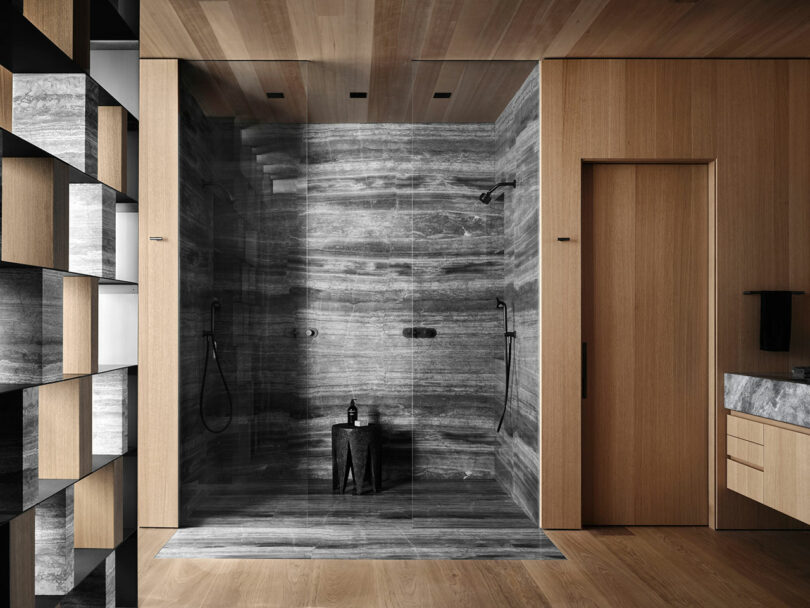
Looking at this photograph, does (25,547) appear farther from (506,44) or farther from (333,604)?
(506,44)

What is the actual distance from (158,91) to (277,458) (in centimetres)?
216

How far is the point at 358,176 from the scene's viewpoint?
3.66 m

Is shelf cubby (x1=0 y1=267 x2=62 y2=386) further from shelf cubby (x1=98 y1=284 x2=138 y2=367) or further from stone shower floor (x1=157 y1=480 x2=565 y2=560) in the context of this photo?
stone shower floor (x1=157 y1=480 x2=565 y2=560)

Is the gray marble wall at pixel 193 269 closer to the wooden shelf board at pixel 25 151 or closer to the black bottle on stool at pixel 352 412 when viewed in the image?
the black bottle on stool at pixel 352 412

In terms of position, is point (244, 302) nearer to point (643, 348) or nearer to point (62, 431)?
point (62, 431)

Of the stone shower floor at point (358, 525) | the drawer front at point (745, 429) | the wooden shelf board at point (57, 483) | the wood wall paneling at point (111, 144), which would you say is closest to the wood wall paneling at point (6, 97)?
the wood wall paneling at point (111, 144)

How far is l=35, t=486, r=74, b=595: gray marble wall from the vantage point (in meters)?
1.81

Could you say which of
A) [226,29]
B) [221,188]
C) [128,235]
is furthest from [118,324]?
[226,29]

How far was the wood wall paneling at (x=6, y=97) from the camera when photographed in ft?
6.55

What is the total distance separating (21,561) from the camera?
1.57 metres

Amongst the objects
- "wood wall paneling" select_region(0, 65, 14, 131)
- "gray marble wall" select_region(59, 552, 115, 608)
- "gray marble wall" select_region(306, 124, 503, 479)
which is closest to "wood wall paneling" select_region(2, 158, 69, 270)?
"wood wall paneling" select_region(0, 65, 14, 131)

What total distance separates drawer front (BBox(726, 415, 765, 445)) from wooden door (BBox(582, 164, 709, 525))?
151 mm

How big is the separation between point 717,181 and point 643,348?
1.03 metres

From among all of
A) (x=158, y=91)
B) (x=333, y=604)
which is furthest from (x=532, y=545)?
(x=158, y=91)
